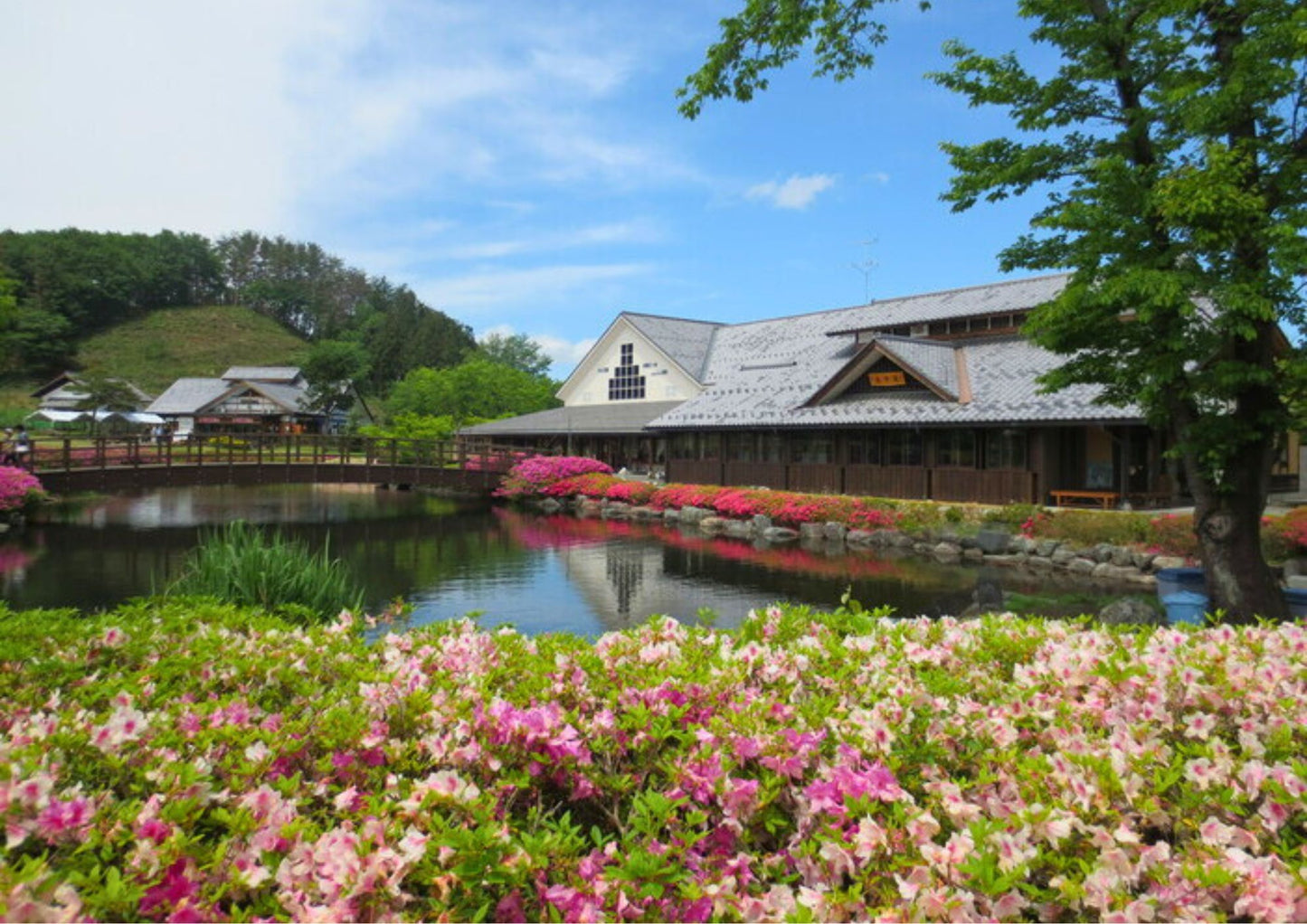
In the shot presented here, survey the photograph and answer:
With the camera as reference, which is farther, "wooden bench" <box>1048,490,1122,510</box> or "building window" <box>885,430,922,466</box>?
"building window" <box>885,430,922,466</box>

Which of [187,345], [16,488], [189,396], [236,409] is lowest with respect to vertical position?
[16,488]

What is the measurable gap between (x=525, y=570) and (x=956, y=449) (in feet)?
43.6

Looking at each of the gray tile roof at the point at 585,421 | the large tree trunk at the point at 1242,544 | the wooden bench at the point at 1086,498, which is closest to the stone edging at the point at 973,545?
the wooden bench at the point at 1086,498

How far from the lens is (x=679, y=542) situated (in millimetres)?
22812

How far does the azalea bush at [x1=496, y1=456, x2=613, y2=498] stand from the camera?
32688mm

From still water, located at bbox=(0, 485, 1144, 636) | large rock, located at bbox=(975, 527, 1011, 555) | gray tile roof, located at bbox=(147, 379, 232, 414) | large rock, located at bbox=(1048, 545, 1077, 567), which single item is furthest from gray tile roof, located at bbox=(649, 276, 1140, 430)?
gray tile roof, located at bbox=(147, 379, 232, 414)

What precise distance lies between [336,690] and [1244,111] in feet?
33.6

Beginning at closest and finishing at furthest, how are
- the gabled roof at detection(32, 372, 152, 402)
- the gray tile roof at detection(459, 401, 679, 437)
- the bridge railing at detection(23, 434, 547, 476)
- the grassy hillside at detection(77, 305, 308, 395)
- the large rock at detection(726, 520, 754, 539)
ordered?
the large rock at detection(726, 520, 754, 539) → the bridge railing at detection(23, 434, 547, 476) → the gray tile roof at detection(459, 401, 679, 437) → the gabled roof at detection(32, 372, 152, 402) → the grassy hillside at detection(77, 305, 308, 395)

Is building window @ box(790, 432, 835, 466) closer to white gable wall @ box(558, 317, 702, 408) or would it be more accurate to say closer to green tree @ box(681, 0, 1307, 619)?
white gable wall @ box(558, 317, 702, 408)

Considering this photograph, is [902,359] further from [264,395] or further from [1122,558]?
[264,395]

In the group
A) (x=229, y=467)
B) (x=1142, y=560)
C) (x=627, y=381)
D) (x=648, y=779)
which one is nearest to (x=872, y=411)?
(x=1142, y=560)

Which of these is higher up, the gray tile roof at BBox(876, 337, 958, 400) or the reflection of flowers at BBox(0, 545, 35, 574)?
the gray tile roof at BBox(876, 337, 958, 400)

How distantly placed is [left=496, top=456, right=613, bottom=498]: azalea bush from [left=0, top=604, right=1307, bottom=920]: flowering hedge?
28.5m

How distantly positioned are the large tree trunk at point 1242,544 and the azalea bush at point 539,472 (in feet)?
83.5
